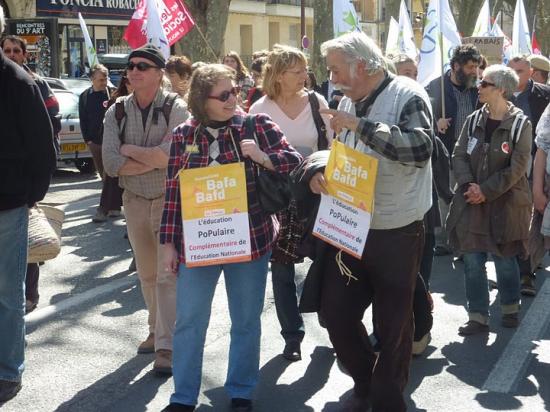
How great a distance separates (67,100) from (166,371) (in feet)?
37.0

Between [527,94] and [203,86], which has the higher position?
[203,86]

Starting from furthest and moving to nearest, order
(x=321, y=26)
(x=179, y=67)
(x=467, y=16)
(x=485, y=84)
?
(x=467, y=16) → (x=321, y=26) → (x=179, y=67) → (x=485, y=84)

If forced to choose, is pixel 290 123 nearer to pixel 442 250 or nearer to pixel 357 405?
pixel 357 405

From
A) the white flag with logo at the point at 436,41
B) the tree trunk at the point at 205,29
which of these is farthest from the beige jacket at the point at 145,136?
the tree trunk at the point at 205,29

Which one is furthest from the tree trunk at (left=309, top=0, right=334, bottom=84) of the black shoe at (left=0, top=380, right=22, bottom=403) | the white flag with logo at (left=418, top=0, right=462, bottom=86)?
the black shoe at (left=0, top=380, right=22, bottom=403)

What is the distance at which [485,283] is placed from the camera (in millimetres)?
6215

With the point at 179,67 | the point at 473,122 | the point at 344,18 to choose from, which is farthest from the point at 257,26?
the point at 473,122

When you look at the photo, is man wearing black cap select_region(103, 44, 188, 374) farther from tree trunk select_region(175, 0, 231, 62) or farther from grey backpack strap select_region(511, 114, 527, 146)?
tree trunk select_region(175, 0, 231, 62)

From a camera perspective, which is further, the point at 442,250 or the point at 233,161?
the point at 442,250

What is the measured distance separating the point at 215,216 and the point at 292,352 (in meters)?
1.48

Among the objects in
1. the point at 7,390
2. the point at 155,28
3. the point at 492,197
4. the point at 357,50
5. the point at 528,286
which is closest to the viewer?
the point at 357,50

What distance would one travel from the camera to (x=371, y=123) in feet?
12.8

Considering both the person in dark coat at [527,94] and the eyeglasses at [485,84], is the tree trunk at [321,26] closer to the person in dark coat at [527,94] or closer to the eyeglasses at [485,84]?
the person in dark coat at [527,94]

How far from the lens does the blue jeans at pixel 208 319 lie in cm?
448
